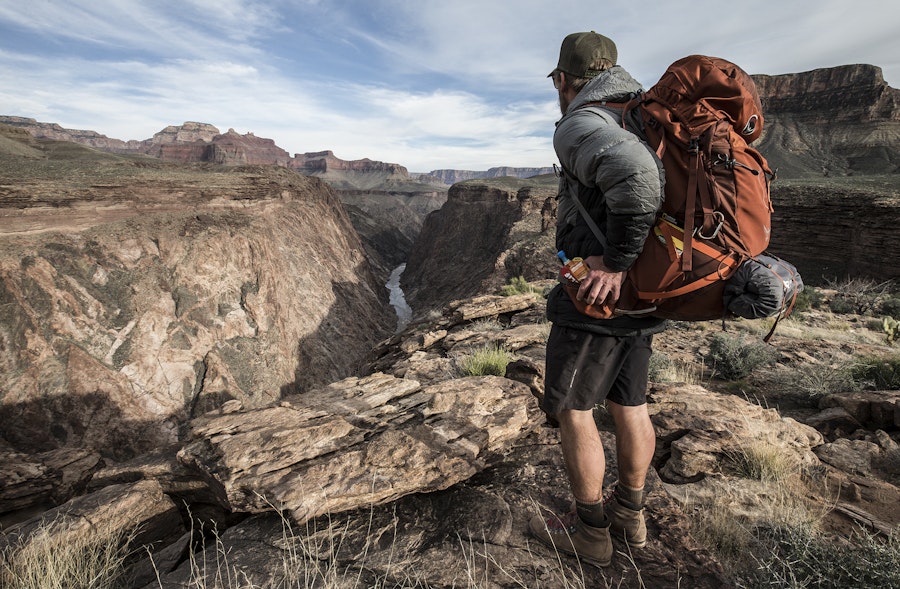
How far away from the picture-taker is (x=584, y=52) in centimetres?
214

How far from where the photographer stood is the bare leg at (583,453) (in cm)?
211

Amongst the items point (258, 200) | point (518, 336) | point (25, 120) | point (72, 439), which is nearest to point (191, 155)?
point (25, 120)

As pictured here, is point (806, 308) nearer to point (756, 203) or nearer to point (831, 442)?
point (831, 442)

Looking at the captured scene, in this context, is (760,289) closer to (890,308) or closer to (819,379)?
(819,379)

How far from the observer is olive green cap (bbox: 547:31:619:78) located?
7.00 ft

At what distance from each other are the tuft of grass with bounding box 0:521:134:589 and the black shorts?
2784mm

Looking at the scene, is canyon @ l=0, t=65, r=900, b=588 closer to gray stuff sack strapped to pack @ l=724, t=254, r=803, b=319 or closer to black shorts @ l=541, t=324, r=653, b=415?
black shorts @ l=541, t=324, r=653, b=415

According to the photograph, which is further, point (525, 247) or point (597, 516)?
point (525, 247)

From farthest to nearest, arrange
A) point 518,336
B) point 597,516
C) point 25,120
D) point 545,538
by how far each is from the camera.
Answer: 1. point 25,120
2. point 518,336
3. point 545,538
4. point 597,516

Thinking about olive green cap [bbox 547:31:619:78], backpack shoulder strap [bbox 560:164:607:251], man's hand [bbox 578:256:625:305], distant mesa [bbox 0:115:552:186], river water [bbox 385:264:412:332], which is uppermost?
distant mesa [bbox 0:115:552:186]

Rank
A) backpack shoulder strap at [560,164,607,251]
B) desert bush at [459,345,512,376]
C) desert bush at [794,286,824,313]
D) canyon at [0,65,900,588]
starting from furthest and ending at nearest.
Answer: desert bush at [794,286,824,313] → desert bush at [459,345,512,376] → canyon at [0,65,900,588] → backpack shoulder strap at [560,164,607,251]

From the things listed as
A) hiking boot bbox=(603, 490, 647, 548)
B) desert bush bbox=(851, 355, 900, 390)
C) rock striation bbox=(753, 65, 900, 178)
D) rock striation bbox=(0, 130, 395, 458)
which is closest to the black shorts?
hiking boot bbox=(603, 490, 647, 548)

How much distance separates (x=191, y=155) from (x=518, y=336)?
593 ft

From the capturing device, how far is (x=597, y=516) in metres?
2.10
